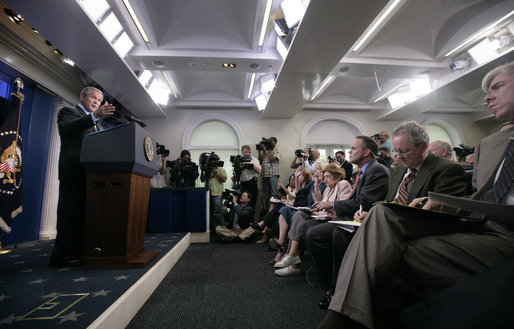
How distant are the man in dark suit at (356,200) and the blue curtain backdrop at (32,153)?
4.06 metres

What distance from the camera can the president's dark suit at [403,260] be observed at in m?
0.74

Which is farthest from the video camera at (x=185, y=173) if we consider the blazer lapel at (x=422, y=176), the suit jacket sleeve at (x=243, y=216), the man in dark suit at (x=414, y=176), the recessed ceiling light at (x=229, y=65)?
the blazer lapel at (x=422, y=176)

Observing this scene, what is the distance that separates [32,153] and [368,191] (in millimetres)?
4642

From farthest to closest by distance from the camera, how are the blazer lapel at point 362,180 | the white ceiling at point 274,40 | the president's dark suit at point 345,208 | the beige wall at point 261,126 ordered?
the beige wall at point 261,126 → the white ceiling at point 274,40 → the blazer lapel at point 362,180 → the president's dark suit at point 345,208

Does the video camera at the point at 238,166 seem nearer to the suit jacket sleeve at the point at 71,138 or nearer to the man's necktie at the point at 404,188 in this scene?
the suit jacket sleeve at the point at 71,138

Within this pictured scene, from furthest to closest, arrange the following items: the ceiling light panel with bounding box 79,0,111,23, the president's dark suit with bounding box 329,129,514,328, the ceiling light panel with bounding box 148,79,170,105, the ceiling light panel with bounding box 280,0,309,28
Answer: the ceiling light panel with bounding box 148,79,170,105 → the ceiling light panel with bounding box 280,0,309,28 → the ceiling light panel with bounding box 79,0,111,23 → the president's dark suit with bounding box 329,129,514,328

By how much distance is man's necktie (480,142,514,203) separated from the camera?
83 centimetres

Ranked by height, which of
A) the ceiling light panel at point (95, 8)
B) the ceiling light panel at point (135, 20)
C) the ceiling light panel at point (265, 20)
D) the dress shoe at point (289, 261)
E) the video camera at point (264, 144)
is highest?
the ceiling light panel at point (265, 20)

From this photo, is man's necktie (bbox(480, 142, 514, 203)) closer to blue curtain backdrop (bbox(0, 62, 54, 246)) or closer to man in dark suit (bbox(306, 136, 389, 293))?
man in dark suit (bbox(306, 136, 389, 293))

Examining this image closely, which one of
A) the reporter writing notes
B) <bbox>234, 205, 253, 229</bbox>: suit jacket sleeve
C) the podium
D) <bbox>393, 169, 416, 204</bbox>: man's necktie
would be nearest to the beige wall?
the reporter writing notes

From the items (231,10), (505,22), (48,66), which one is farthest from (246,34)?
(505,22)

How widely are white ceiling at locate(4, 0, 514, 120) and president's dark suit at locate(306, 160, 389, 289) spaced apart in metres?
1.90

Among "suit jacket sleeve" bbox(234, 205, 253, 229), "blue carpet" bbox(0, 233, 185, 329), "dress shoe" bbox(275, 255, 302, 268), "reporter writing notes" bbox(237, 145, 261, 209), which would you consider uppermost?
"reporter writing notes" bbox(237, 145, 261, 209)

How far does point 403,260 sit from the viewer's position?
812mm
